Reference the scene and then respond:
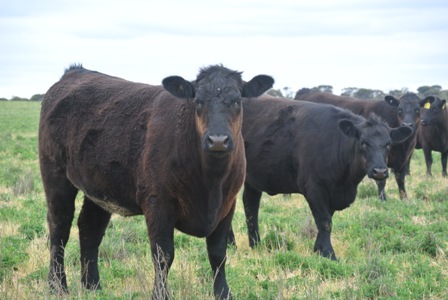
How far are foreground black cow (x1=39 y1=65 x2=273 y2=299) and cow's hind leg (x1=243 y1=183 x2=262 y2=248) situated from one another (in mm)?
2697

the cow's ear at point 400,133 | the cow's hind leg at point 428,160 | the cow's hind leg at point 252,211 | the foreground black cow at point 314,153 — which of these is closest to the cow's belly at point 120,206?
the cow's hind leg at point 252,211

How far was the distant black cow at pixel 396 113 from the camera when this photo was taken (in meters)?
12.9

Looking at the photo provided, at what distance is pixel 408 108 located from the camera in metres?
14.2

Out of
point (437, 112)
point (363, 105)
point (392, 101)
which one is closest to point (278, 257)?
point (392, 101)

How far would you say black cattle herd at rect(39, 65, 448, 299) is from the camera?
206 inches

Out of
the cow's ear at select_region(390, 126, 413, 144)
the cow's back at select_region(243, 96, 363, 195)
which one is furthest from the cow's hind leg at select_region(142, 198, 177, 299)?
the cow's ear at select_region(390, 126, 413, 144)

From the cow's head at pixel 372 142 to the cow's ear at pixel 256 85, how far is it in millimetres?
2885

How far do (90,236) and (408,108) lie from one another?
31.7 feet

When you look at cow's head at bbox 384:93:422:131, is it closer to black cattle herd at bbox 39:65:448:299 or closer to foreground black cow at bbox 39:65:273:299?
black cattle herd at bbox 39:65:448:299

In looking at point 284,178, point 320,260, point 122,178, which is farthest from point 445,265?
point 122,178

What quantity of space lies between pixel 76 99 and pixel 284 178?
148 inches

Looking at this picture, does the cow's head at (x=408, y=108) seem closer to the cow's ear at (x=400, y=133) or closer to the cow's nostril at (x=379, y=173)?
the cow's ear at (x=400, y=133)

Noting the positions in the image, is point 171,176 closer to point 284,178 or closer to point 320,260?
point 320,260

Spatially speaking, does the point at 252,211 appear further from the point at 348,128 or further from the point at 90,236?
the point at 90,236
